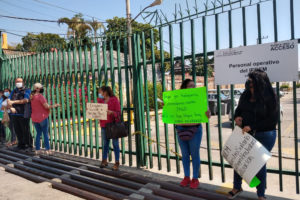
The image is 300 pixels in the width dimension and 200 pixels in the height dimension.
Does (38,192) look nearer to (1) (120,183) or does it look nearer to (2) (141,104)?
(1) (120,183)

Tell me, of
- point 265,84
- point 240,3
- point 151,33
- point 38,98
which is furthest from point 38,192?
point 240,3

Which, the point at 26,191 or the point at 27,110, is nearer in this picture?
the point at 26,191

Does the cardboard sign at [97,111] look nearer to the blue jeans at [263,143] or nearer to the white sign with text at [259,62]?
the white sign with text at [259,62]

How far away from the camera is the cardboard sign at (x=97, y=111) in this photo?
193 inches

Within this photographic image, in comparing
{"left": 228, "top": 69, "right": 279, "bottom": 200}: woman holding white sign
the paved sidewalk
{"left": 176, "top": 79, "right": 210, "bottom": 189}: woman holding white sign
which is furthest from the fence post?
{"left": 228, "top": 69, "right": 279, "bottom": 200}: woman holding white sign

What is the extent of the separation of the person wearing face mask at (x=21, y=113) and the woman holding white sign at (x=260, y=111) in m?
5.18

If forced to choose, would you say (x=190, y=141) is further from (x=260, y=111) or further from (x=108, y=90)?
(x=108, y=90)

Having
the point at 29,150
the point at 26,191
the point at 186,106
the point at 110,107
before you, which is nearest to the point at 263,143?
the point at 186,106

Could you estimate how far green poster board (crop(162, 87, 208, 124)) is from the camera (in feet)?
12.6

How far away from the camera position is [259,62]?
3613mm

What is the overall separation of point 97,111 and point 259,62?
2.89 m

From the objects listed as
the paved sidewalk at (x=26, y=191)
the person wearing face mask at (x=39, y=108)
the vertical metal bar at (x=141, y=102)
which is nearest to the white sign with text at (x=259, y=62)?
the vertical metal bar at (x=141, y=102)

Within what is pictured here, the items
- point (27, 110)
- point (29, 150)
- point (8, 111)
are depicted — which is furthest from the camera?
point (8, 111)

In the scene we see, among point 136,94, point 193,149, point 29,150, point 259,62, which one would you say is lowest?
point 29,150
